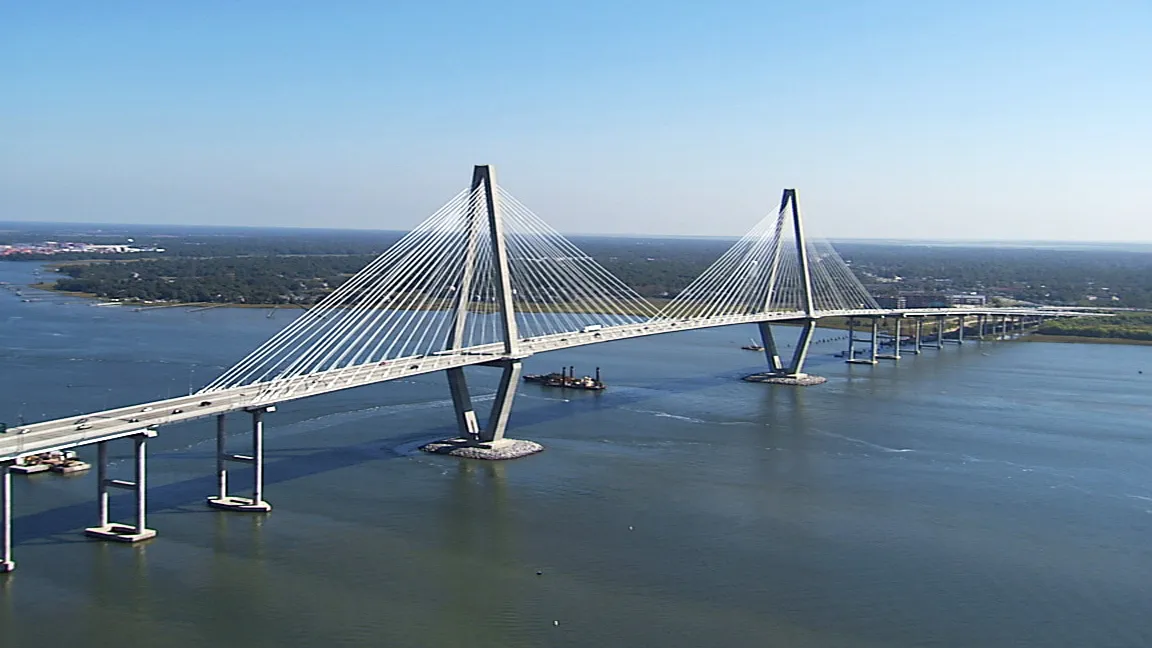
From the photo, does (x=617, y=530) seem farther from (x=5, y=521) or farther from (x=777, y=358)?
(x=777, y=358)

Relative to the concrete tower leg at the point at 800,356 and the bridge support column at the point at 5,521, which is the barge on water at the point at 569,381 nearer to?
the concrete tower leg at the point at 800,356

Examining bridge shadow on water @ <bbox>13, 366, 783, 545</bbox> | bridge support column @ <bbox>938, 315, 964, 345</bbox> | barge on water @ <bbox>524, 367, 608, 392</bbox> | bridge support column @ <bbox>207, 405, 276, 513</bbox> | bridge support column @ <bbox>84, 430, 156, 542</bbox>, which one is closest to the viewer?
bridge support column @ <bbox>84, 430, 156, 542</bbox>

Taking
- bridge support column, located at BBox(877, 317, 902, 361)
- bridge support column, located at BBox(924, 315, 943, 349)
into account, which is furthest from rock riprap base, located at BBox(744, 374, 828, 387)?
bridge support column, located at BBox(924, 315, 943, 349)

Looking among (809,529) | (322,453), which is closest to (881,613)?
(809,529)

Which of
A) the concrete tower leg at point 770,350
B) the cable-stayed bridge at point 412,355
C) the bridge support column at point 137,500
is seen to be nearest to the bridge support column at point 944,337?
the cable-stayed bridge at point 412,355

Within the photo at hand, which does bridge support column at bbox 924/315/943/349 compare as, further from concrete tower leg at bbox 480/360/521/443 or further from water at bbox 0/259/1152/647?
concrete tower leg at bbox 480/360/521/443

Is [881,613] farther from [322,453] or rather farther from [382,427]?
[382,427]
